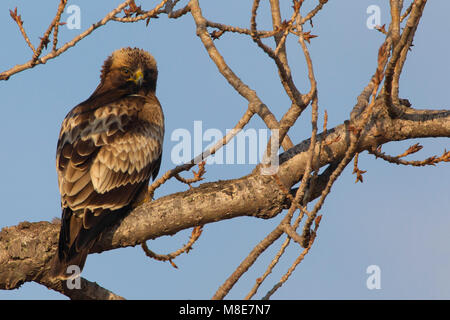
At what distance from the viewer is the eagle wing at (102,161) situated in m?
7.26

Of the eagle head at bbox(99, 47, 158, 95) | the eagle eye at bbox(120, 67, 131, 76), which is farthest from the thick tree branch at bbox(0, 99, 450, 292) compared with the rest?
the eagle eye at bbox(120, 67, 131, 76)

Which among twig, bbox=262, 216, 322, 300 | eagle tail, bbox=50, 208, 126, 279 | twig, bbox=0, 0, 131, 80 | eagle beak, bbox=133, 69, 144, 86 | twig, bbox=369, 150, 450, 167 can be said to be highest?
eagle beak, bbox=133, 69, 144, 86

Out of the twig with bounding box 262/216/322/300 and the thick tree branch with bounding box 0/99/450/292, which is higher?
the thick tree branch with bounding box 0/99/450/292

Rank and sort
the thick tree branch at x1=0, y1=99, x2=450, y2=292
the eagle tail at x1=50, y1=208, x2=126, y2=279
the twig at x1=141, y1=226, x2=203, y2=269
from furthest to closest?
the twig at x1=141, y1=226, x2=203, y2=269 → the thick tree branch at x1=0, y1=99, x2=450, y2=292 → the eagle tail at x1=50, y1=208, x2=126, y2=279

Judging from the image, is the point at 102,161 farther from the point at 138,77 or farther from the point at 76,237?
the point at 138,77

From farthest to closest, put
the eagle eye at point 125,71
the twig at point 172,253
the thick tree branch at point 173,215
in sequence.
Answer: the eagle eye at point 125,71 → the twig at point 172,253 → the thick tree branch at point 173,215

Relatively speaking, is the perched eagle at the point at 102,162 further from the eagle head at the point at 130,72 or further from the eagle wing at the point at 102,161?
the eagle head at the point at 130,72

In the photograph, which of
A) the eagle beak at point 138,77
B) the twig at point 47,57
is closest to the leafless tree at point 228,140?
the twig at point 47,57

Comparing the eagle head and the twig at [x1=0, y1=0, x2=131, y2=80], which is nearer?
the twig at [x1=0, y1=0, x2=131, y2=80]

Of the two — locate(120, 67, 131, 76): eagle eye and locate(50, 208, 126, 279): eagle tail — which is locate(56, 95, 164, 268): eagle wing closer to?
locate(50, 208, 126, 279): eagle tail

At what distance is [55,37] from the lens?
6.35m

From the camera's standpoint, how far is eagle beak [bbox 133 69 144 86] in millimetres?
9883
